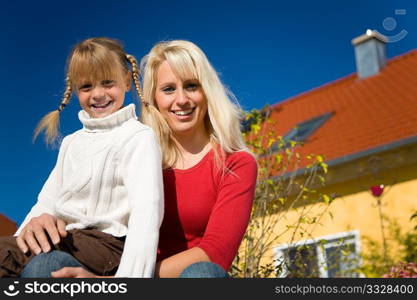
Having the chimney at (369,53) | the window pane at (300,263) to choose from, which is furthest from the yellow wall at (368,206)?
the chimney at (369,53)

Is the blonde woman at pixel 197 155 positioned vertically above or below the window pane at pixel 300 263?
below

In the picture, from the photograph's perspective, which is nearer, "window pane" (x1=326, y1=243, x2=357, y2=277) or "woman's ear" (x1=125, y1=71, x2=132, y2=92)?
"woman's ear" (x1=125, y1=71, x2=132, y2=92)

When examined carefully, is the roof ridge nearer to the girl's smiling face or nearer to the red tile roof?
the red tile roof

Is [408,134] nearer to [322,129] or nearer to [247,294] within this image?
[322,129]

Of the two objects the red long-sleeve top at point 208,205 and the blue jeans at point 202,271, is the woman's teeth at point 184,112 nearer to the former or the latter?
the red long-sleeve top at point 208,205

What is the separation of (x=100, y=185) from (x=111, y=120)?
240mm

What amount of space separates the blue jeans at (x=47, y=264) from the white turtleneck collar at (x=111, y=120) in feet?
1.58

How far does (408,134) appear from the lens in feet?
Result: 27.8

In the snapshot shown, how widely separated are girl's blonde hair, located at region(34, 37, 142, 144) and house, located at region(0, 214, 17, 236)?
1966 mm

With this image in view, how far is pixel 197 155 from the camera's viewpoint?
2289mm

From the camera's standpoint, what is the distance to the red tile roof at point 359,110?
9.09 m

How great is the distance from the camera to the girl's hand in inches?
64.4

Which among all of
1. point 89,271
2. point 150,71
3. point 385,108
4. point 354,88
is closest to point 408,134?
point 385,108

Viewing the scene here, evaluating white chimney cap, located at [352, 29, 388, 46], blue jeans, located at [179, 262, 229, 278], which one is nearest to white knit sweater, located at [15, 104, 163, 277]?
blue jeans, located at [179, 262, 229, 278]
